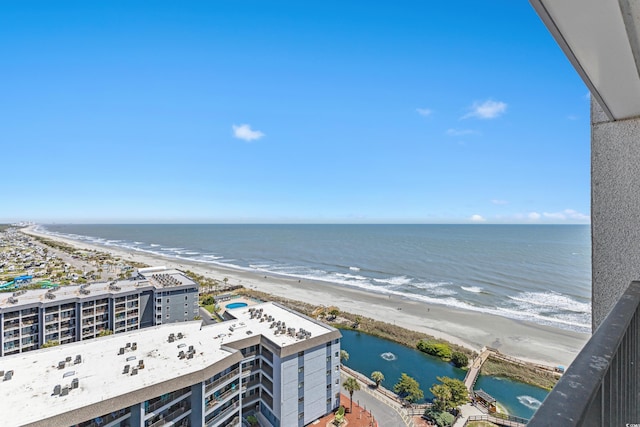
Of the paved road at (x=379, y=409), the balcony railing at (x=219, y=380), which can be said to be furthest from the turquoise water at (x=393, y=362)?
the balcony railing at (x=219, y=380)

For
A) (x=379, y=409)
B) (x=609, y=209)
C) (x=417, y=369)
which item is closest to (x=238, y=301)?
(x=417, y=369)

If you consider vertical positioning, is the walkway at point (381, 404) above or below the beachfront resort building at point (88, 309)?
below

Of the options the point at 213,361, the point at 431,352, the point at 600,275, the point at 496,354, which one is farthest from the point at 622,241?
the point at 496,354

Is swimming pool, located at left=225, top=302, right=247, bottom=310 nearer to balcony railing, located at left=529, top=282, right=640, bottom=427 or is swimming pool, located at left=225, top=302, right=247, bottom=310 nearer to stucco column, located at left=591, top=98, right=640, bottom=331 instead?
stucco column, located at left=591, top=98, right=640, bottom=331

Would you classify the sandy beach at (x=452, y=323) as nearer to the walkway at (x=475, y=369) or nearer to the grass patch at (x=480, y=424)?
the walkway at (x=475, y=369)

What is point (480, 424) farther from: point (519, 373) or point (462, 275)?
point (462, 275)

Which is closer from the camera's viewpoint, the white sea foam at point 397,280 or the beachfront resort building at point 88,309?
the beachfront resort building at point 88,309

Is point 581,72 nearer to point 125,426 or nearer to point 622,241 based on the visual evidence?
point 622,241
